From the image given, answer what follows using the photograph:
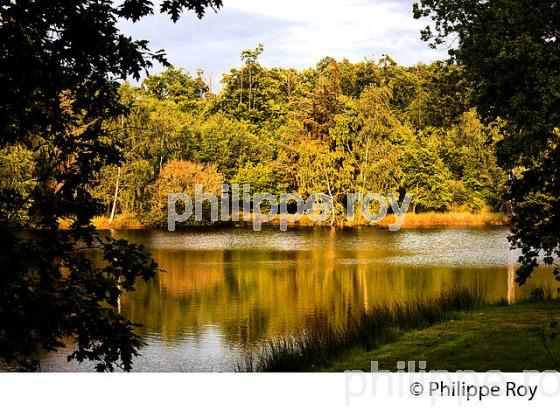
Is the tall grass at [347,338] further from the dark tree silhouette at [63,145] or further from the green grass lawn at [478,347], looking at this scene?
the dark tree silhouette at [63,145]

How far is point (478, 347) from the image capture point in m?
7.25

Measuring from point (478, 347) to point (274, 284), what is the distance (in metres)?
8.75

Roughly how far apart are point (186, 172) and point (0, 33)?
31.0 meters

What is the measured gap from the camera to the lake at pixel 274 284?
395 inches

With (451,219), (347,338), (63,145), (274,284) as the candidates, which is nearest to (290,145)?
(451,219)

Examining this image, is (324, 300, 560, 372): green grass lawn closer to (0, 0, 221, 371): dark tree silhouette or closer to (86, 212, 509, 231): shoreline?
(0, 0, 221, 371): dark tree silhouette

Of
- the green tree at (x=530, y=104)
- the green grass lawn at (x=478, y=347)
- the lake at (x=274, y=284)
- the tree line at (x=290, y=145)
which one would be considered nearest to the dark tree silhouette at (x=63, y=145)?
the green tree at (x=530, y=104)

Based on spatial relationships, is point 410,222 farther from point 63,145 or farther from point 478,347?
point 63,145

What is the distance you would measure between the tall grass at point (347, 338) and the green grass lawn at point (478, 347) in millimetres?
226

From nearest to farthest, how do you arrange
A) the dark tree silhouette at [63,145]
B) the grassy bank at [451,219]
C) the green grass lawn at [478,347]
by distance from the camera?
the dark tree silhouette at [63,145] → the green grass lawn at [478,347] → the grassy bank at [451,219]

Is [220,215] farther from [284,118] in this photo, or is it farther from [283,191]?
[284,118]

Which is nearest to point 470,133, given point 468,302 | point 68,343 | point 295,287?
point 295,287

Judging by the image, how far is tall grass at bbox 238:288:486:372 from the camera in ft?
24.5

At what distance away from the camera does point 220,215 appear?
36906 millimetres
